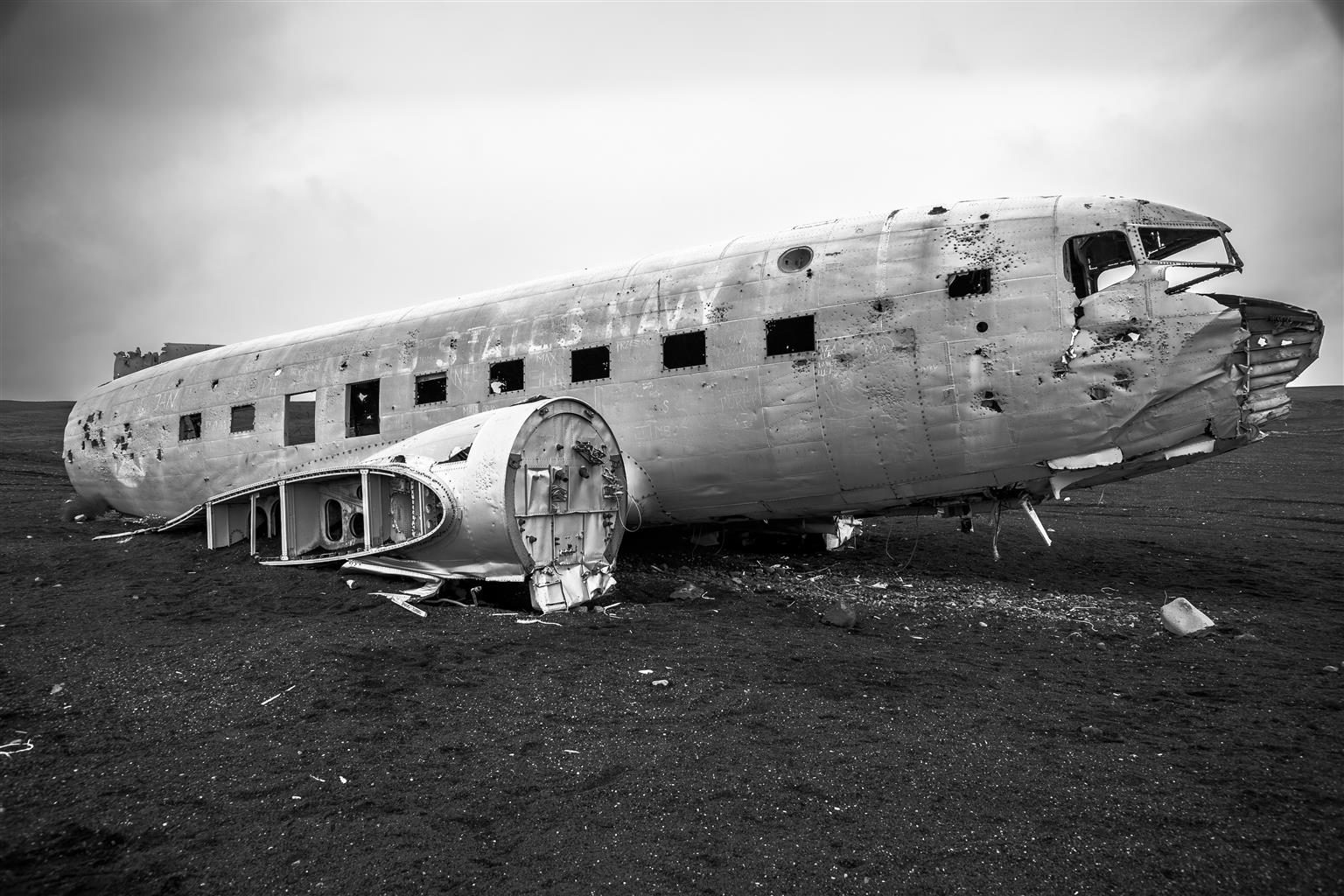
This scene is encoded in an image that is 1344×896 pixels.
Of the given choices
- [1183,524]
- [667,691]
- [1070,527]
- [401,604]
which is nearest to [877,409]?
[667,691]

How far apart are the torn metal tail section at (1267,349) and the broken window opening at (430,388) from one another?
9.50m

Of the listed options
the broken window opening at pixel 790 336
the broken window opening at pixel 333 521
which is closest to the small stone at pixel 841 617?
the broken window opening at pixel 790 336

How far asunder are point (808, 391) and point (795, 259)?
67.0 inches

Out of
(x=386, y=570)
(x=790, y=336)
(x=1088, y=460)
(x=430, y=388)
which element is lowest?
(x=386, y=570)

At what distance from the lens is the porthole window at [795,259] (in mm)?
9633

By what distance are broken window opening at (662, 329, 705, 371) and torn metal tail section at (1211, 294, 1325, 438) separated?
5.40m

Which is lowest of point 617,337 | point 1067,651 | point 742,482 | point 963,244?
point 1067,651

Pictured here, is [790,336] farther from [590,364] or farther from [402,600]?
[402,600]

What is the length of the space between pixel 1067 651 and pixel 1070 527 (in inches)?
420

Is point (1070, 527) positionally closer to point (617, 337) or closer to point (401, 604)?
point (617, 337)

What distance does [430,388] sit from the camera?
11.8 meters

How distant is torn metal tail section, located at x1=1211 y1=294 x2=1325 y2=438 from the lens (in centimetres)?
786

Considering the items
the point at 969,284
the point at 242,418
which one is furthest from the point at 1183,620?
the point at 242,418

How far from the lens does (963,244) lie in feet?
28.9
